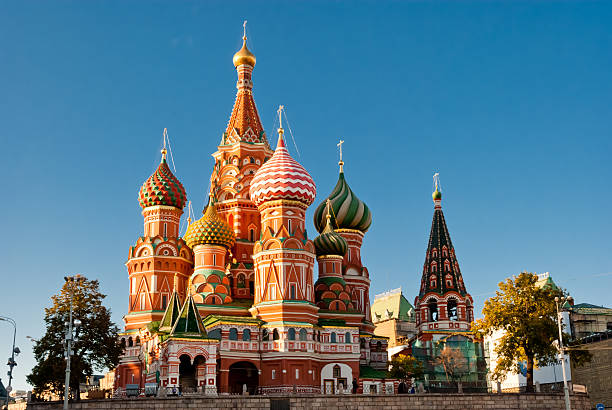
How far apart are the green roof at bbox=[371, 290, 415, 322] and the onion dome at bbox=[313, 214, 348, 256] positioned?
122 ft

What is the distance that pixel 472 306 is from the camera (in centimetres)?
6331

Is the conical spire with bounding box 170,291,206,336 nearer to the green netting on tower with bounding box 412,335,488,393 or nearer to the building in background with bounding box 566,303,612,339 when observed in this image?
the green netting on tower with bounding box 412,335,488,393

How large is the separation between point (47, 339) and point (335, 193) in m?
30.0

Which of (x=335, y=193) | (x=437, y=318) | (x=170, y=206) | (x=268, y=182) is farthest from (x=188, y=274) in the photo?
(x=437, y=318)

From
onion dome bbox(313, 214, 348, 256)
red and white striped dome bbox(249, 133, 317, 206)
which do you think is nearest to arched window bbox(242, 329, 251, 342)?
red and white striped dome bbox(249, 133, 317, 206)

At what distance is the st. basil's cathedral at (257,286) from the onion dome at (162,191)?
0.09 m

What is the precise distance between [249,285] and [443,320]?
16729 mm

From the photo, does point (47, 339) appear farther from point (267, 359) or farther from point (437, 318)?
point (437, 318)

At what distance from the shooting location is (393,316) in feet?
313

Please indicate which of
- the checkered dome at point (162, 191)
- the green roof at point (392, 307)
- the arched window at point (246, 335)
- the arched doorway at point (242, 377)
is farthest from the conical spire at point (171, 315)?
the green roof at point (392, 307)

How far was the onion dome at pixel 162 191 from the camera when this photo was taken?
59375mm

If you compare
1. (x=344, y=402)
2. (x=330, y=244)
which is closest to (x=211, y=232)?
(x=330, y=244)

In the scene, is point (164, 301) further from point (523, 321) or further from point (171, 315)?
point (523, 321)

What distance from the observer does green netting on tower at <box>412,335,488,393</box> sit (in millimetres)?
58750
